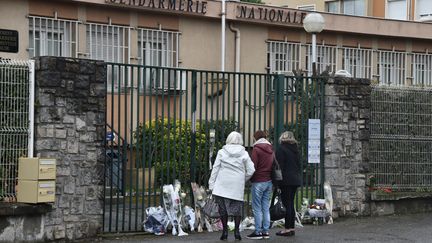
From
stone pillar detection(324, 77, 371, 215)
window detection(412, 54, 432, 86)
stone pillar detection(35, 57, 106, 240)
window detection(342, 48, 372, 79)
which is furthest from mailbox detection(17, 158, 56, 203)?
window detection(412, 54, 432, 86)

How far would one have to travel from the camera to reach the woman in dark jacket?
11.3 metres

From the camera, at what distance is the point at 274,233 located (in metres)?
11.7

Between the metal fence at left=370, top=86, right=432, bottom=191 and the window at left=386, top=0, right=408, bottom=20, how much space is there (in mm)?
16443

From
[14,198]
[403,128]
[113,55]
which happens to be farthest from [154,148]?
[113,55]

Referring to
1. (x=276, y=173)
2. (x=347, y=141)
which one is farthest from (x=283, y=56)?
(x=276, y=173)

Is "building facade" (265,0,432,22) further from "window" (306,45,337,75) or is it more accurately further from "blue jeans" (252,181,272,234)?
"blue jeans" (252,181,272,234)

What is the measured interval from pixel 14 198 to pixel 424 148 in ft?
27.1

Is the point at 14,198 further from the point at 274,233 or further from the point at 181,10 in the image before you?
the point at 181,10

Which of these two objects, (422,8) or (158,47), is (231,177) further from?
(422,8)

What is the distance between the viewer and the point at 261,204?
11000 mm

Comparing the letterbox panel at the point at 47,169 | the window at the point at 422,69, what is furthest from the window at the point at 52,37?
the window at the point at 422,69

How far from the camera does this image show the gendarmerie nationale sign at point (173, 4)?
1855 cm

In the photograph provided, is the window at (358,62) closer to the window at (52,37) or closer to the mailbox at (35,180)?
the window at (52,37)

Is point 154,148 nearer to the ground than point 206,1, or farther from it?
nearer to the ground
